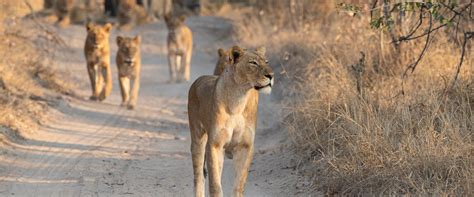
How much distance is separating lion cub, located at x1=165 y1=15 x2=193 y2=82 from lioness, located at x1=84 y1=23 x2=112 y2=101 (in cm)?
225

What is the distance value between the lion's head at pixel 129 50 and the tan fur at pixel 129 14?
34.3 feet

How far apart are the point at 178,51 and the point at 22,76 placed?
401cm

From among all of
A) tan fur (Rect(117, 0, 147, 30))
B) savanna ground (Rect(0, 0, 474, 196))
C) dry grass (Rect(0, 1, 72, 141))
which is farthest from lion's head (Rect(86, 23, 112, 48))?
tan fur (Rect(117, 0, 147, 30))

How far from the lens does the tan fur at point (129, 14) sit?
23.2 metres

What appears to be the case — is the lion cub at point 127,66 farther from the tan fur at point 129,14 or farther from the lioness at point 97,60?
the tan fur at point 129,14

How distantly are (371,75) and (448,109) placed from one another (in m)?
2.32

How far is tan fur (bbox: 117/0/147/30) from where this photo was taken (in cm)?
2317

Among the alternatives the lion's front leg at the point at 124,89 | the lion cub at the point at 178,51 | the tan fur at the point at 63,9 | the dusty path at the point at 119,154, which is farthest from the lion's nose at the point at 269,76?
the tan fur at the point at 63,9

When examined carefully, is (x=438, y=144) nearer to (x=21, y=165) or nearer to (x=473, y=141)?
(x=473, y=141)

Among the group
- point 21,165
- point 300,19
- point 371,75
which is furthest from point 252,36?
point 21,165

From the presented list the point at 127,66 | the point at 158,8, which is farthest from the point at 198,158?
the point at 158,8

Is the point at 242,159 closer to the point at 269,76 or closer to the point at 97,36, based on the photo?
the point at 269,76

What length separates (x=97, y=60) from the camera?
1255 cm

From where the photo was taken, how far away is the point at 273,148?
8.32 metres
